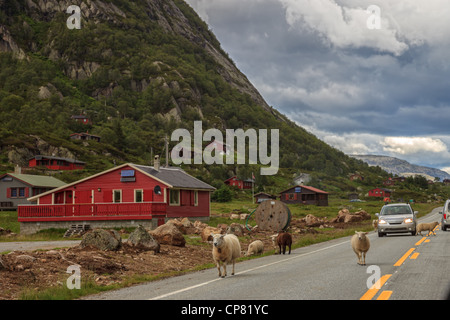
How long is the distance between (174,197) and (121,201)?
4677 millimetres

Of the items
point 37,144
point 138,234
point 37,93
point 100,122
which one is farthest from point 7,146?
point 138,234

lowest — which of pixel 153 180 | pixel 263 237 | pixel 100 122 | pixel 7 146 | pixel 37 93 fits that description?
pixel 263 237

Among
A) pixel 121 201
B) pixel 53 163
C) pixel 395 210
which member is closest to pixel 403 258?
pixel 395 210

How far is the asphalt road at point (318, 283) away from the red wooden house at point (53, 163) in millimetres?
96348

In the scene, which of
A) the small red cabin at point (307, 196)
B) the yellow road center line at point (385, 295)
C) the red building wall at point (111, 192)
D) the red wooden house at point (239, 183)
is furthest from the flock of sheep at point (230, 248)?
the red wooden house at point (239, 183)

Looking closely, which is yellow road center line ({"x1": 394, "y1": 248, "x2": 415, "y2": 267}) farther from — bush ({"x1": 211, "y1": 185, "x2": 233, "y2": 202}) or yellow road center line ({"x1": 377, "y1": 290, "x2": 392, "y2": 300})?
bush ({"x1": 211, "y1": 185, "x2": 233, "y2": 202})

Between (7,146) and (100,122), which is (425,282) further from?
(100,122)

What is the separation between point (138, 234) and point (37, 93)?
634ft

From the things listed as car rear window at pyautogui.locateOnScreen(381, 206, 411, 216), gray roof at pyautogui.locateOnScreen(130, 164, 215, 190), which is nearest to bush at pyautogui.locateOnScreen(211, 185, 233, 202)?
gray roof at pyautogui.locateOnScreen(130, 164, 215, 190)

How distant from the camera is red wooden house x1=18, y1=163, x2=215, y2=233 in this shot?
3894 cm

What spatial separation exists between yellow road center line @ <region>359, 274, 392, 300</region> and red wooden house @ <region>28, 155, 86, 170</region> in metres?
101

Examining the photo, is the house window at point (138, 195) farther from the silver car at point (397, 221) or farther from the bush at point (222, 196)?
the bush at point (222, 196)

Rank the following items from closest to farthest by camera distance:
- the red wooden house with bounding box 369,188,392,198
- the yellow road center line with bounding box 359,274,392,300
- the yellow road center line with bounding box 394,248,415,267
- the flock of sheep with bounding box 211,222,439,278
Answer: the yellow road center line with bounding box 359,274,392,300, the flock of sheep with bounding box 211,222,439,278, the yellow road center line with bounding box 394,248,415,267, the red wooden house with bounding box 369,188,392,198

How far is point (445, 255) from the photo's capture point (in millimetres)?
16734
